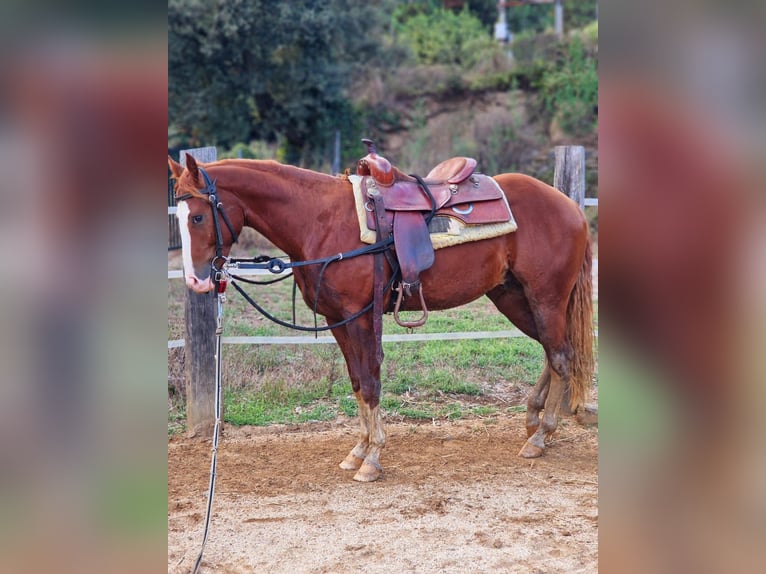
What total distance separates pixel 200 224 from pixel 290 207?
56 centimetres

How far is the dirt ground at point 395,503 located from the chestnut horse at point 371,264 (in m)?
0.28

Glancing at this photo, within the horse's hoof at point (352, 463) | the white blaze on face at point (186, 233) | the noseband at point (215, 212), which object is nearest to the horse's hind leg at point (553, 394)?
the horse's hoof at point (352, 463)

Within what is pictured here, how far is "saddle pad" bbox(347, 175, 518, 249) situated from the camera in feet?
13.0

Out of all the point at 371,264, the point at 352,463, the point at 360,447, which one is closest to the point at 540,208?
the point at 371,264

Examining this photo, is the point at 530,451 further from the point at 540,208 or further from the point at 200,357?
the point at 200,357

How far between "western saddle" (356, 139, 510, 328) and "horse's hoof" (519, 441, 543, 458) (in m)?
1.16

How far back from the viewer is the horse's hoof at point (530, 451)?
4.45 metres

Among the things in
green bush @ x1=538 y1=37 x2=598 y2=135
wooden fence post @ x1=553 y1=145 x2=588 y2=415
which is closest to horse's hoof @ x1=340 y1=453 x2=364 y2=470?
wooden fence post @ x1=553 y1=145 x2=588 y2=415

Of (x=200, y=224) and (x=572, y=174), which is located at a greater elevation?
(x=572, y=174)

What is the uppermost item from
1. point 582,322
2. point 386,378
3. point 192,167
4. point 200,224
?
point 192,167

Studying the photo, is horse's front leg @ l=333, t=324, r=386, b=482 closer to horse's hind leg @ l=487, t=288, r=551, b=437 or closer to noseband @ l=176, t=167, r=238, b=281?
noseband @ l=176, t=167, r=238, b=281

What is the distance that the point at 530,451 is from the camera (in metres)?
4.46
